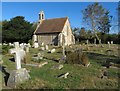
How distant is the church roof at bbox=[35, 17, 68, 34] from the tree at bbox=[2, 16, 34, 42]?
2.51 metres

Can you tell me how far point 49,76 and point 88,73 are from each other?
79.6 inches

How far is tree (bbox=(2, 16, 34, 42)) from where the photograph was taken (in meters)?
42.8

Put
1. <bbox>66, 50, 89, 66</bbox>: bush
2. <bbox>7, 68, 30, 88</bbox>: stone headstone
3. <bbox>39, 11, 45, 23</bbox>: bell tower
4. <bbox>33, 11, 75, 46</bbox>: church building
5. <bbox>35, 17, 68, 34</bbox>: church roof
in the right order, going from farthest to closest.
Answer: <bbox>39, 11, 45, 23</bbox>: bell tower
<bbox>35, 17, 68, 34</bbox>: church roof
<bbox>33, 11, 75, 46</bbox>: church building
<bbox>66, 50, 89, 66</bbox>: bush
<bbox>7, 68, 30, 88</bbox>: stone headstone

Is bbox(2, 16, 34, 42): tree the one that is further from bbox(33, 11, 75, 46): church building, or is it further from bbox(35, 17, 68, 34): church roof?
bbox(35, 17, 68, 34): church roof

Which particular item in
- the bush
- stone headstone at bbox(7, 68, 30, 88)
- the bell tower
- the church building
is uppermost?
the bell tower

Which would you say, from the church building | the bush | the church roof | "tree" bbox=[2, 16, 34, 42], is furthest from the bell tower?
the bush

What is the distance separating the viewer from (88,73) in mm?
9797

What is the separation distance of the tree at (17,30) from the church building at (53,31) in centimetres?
224

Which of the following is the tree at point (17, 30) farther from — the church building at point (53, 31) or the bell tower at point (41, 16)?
the bell tower at point (41, 16)

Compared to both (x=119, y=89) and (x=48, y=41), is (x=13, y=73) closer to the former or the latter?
(x=119, y=89)

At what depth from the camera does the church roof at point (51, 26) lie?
42784mm

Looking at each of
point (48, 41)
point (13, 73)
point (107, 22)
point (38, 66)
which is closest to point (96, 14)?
point (107, 22)

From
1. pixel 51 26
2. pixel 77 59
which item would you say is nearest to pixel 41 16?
pixel 51 26

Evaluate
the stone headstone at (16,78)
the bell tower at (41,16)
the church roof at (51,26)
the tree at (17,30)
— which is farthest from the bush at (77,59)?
the bell tower at (41,16)
